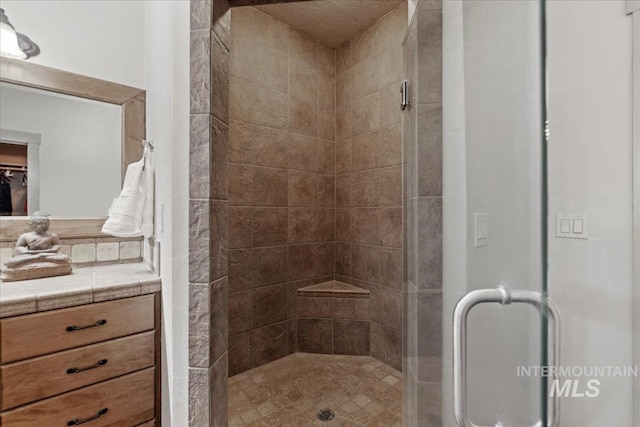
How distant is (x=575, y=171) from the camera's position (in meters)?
1.08

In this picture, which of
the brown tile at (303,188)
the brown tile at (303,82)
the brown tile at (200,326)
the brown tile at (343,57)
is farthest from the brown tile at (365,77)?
the brown tile at (200,326)

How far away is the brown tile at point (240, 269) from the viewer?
7.14 feet

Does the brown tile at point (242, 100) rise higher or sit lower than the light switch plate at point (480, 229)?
higher

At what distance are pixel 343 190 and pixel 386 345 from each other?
1.44 meters

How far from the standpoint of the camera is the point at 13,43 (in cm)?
139

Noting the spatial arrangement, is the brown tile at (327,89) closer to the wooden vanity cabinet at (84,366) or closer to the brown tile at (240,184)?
the brown tile at (240,184)

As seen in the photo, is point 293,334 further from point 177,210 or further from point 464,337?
point 464,337

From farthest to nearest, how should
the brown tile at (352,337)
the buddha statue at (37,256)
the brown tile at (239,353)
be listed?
the brown tile at (352,337)
the brown tile at (239,353)
the buddha statue at (37,256)

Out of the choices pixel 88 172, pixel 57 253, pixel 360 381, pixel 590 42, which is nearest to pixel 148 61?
pixel 88 172

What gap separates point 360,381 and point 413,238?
1.43 meters

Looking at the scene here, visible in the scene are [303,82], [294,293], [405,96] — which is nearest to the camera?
[405,96]

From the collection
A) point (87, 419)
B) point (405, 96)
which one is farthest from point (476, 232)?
point (87, 419)

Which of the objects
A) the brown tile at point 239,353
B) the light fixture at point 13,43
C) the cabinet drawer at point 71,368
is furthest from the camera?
the brown tile at point 239,353

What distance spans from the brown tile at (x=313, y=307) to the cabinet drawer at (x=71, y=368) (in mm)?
1452
